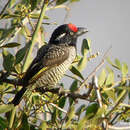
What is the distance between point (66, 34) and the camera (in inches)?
154

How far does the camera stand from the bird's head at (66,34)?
3881mm

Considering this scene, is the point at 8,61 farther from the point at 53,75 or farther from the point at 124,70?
the point at 53,75

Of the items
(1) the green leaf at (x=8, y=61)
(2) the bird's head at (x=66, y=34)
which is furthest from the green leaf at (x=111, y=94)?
(2) the bird's head at (x=66, y=34)

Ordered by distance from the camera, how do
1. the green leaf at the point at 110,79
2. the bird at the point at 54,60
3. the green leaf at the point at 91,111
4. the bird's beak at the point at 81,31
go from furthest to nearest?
the bird's beak at the point at 81,31, the bird at the point at 54,60, the green leaf at the point at 110,79, the green leaf at the point at 91,111

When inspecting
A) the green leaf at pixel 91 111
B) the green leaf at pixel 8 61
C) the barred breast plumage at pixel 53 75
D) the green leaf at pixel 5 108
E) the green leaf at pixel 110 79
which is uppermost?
the green leaf at pixel 8 61

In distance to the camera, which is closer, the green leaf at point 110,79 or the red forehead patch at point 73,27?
the green leaf at point 110,79

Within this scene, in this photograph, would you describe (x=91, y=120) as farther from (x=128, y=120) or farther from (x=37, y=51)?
(x=37, y=51)

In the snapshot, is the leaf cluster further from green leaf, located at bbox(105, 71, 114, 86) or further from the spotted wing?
the spotted wing

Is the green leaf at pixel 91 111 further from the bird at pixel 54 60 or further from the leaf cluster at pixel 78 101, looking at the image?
the bird at pixel 54 60

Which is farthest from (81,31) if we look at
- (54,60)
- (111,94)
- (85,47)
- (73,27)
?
(111,94)

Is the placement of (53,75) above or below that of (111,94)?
below

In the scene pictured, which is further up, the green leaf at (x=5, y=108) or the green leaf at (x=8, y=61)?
the green leaf at (x=8, y=61)

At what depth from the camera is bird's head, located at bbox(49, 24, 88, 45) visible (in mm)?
3881

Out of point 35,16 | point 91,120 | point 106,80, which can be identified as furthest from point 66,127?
point 35,16
